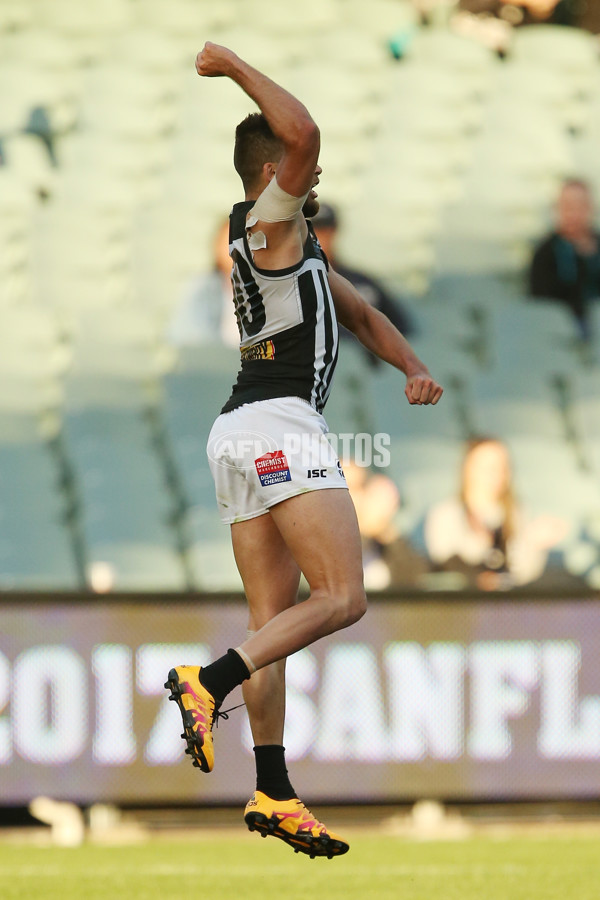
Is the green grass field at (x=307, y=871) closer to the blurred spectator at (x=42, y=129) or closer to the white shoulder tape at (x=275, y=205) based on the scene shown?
the white shoulder tape at (x=275, y=205)

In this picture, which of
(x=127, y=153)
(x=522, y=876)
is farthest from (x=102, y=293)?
(x=522, y=876)

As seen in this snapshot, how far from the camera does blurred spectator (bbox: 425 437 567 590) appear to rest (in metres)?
7.38

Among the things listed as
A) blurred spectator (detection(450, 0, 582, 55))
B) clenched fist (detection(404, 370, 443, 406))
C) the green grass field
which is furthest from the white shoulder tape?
blurred spectator (detection(450, 0, 582, 55))

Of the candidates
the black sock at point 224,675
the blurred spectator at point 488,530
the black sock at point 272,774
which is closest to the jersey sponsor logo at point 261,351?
the black sock at point 224,675

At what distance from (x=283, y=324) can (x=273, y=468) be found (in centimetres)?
40

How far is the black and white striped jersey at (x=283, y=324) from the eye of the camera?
152 inches

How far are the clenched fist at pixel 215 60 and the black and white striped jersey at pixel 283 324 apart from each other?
0.41 m

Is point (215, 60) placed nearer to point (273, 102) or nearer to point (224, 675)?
point (273, 102)

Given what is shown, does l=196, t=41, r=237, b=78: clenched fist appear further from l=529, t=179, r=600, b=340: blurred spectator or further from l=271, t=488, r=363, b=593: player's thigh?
l=529, t=179, r=600, b=340: blurred spectator

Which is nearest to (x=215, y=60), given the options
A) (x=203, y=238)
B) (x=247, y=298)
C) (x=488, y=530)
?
(x=247, y=298)

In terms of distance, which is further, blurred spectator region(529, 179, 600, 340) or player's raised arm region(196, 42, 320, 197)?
blurred spectator region(529, 179, 600, 340)

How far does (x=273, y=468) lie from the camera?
12.6 ft

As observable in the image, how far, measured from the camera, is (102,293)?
8.65m

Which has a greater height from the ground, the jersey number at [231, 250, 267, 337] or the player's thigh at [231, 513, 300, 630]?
the jersey number at [231, 250, 267, 337]
